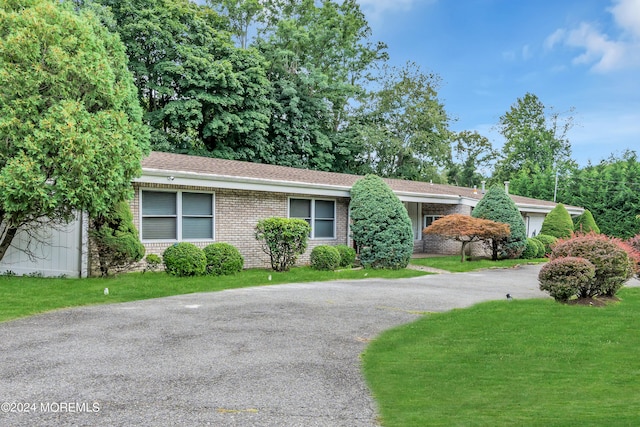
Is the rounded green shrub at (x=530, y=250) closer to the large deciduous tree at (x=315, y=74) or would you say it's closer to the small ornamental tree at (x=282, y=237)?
the small ornamental tree at (x=282, y=237)

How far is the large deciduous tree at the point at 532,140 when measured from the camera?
1935 inches

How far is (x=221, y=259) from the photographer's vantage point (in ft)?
40.3

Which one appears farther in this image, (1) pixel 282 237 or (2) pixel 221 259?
(1) pixel 282 237

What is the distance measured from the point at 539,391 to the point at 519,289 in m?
8.09

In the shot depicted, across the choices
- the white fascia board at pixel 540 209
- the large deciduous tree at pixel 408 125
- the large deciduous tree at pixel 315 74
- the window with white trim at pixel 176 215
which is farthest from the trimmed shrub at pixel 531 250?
the large deciduous tree at pixel 315 74

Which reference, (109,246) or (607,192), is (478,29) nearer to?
(607,192)

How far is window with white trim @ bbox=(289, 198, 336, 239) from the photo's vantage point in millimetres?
16112

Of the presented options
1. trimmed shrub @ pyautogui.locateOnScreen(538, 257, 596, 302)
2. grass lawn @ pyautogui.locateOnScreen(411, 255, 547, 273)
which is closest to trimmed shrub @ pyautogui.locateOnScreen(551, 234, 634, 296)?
trimmed shrub @ pyautogui.locateOnScreen(538, 257, 596, 302)

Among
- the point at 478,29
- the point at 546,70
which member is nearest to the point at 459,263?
the point at 478,29

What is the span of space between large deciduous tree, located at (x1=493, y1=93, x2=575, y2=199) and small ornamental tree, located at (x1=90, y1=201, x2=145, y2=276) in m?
42.6

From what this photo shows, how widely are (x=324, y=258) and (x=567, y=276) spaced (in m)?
7.02

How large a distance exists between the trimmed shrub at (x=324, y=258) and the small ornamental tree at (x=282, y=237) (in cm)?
97

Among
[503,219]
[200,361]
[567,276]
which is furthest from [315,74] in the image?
[200,361]

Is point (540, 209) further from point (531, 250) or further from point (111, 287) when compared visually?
point (111, 287)
